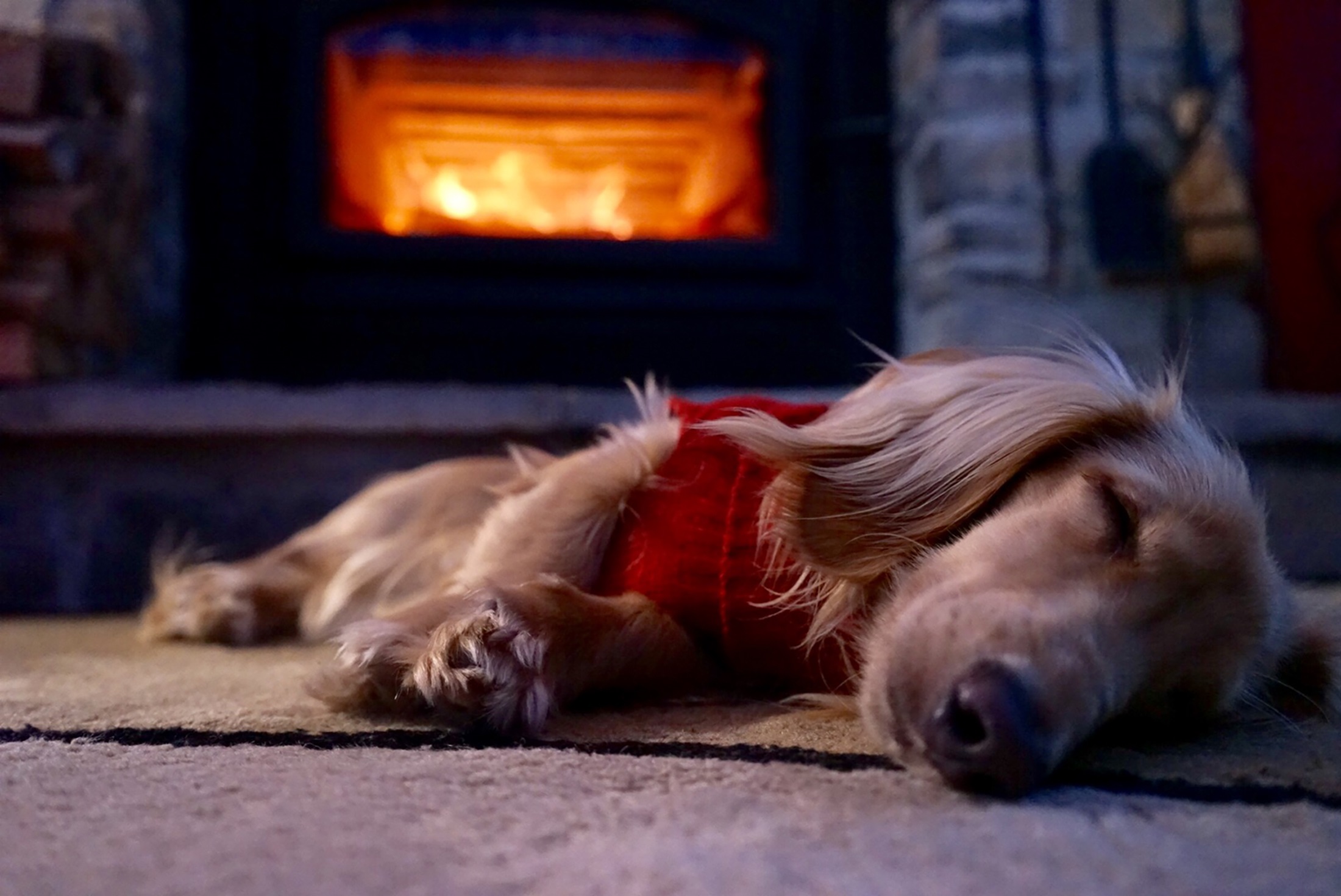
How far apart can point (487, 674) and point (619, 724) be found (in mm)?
144

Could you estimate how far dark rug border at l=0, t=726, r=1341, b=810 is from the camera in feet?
2.52

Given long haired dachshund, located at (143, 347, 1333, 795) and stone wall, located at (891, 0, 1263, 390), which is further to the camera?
stone wall, located at (891, 0, 1263, 390)

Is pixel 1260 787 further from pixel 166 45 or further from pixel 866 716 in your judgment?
pixel 166 45

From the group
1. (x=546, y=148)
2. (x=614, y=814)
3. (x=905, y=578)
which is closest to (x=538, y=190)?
(x=546, y=148)

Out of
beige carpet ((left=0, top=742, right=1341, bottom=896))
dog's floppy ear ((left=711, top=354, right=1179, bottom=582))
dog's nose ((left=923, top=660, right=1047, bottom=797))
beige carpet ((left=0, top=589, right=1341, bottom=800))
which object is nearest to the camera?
beige carpet ((left=0, top=742, right=1341, bottom=896))

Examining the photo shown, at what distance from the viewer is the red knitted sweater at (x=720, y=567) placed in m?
1.10

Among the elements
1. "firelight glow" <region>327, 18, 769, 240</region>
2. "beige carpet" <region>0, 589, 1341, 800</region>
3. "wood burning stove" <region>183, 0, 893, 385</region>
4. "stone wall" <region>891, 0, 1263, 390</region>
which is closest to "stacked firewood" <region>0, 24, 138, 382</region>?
"wood burning stove" <region>183, 0, 893, 385</region>

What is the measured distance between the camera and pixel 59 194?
188 cm

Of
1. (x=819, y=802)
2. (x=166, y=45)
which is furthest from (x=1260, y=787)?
(x=166, y=45)

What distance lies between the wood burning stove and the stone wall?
20cm

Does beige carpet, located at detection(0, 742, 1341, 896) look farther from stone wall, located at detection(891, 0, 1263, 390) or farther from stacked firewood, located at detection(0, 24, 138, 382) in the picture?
stone wall, located at detection(891, 0, 1263, 390)

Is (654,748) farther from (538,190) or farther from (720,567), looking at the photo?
(538,190)

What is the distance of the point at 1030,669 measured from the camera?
2.42 ft

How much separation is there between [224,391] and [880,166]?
1610mm
